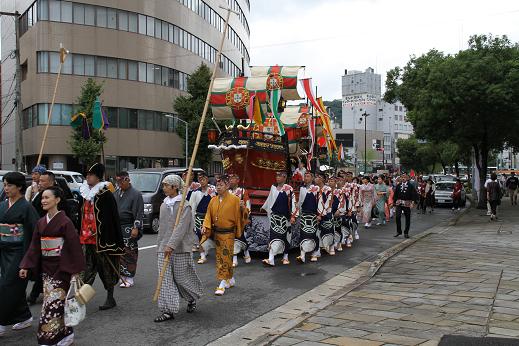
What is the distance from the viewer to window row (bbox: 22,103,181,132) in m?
Answer: 38.6

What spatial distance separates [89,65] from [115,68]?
197 centimetres

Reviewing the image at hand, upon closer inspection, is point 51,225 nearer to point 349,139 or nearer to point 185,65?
point 185,65

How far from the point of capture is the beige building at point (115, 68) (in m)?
38.3

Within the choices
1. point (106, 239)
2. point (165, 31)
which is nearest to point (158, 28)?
point (165, 31)

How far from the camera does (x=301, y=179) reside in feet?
43.6

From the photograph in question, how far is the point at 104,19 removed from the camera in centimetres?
3947

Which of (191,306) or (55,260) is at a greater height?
(55,260)

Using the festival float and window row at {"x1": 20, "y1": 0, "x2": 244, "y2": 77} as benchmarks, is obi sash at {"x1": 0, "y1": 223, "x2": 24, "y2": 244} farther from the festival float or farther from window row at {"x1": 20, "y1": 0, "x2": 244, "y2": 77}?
window row at {"x1": 20, "y1": 0, "x2": 244, "y2": 77}

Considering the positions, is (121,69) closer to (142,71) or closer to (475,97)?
(142,71)

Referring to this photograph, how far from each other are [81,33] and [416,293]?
36341 mm

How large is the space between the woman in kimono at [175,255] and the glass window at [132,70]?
36.4 m

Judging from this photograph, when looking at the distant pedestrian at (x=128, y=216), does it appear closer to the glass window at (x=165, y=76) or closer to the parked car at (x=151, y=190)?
the parked car at (x=151, y=190)

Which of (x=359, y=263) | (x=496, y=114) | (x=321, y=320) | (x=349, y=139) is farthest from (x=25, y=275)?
(x=349, y=139)

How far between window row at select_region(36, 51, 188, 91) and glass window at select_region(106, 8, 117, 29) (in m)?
2.45
